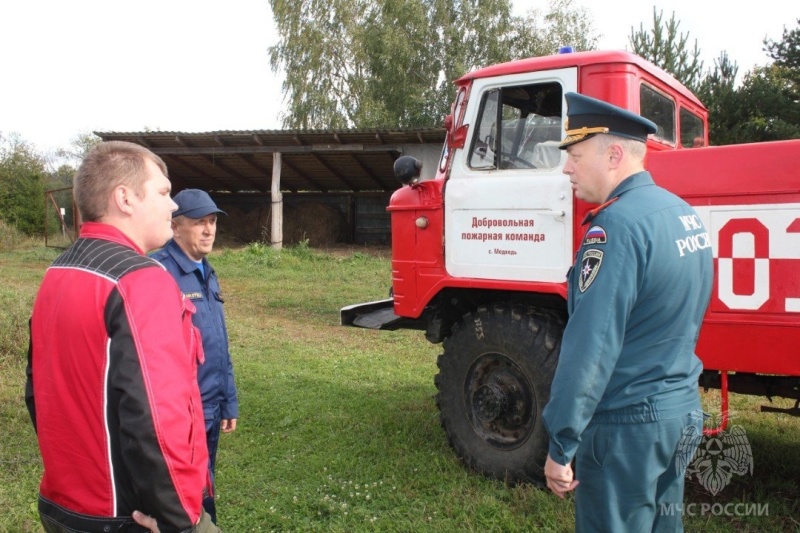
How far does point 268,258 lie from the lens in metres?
14.6

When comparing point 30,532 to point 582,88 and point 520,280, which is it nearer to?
point 520,280

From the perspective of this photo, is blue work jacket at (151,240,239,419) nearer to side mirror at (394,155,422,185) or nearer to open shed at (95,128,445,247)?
side mirror at (394,155,422,185)

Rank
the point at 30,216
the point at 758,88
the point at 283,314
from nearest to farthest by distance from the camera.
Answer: the point at 283,314 → the point at 758,88 → the point at 30,216

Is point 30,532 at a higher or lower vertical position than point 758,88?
lower

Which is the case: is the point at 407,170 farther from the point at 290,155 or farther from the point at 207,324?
the point at 290,155

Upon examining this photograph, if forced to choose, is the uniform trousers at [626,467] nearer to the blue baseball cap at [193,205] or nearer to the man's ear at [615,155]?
the man's ear at [615,155]

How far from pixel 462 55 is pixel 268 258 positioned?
15040mm

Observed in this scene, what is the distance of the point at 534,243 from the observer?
3.58 meters

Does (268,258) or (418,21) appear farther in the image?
(418,21)

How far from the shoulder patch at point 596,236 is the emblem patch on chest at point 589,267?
30 mm

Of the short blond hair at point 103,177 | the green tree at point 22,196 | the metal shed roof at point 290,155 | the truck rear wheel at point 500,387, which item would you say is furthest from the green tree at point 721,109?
the green tree at point 22,196

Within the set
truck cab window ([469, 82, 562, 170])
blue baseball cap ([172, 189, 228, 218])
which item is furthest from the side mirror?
blue baseball cap ([172, 189, 228, 218])

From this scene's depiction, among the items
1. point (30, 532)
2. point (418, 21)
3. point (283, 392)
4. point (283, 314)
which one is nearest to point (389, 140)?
point (283, 314)

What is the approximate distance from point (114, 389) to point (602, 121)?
153 centimetres
